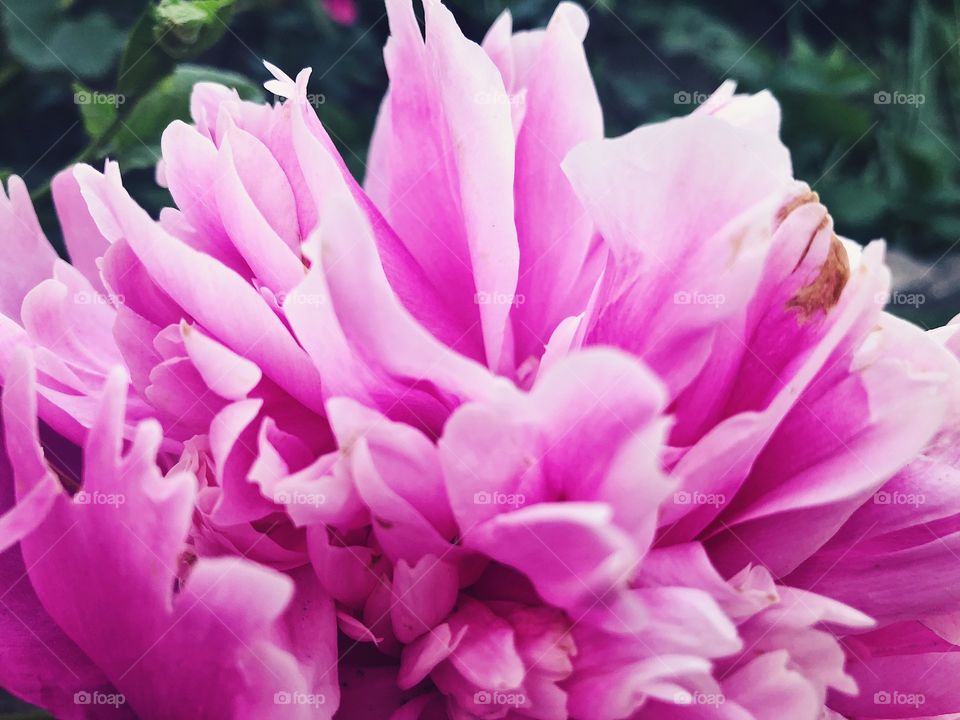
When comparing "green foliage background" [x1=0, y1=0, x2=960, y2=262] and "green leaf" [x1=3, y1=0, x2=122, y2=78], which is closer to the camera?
Result: "green leaf" [x1=3, y1=0, x2=122, y2=78]

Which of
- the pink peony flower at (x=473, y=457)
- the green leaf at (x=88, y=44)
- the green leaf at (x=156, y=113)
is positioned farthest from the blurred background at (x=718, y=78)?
the pink peony flower at (x=473, y=457)

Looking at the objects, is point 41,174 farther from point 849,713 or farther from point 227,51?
point 849,713

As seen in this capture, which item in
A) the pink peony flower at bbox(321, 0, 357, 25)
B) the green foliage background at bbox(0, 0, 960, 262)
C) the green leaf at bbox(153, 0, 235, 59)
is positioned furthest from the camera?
the pink peony flower at bbox(321, 0, 357, 25)
